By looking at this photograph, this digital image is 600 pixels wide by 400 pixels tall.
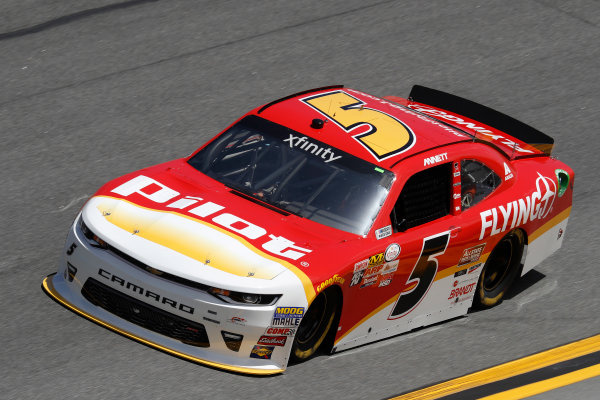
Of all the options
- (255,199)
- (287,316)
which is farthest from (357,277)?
(255,199)

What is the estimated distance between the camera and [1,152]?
10.7 meters

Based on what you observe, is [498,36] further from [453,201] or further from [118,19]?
[453,201]

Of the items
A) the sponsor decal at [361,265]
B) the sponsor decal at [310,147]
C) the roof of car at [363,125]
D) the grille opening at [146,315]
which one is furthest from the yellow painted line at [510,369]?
the sponsor decal at [310,147]

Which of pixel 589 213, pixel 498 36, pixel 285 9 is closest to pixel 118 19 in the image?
pixel 285 9

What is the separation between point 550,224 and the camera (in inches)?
359

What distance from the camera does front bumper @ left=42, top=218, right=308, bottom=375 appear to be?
6922 millimetres

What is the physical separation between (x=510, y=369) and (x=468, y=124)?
281cm

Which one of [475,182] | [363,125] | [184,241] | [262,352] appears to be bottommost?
[262,352]

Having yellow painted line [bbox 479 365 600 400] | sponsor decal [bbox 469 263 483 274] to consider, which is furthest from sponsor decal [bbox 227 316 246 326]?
sponsor decal [bbox 469 263 483 274]

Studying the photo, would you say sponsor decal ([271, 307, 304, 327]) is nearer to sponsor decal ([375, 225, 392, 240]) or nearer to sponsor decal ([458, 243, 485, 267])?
sponsor decal ([375, 225, 392, 240])

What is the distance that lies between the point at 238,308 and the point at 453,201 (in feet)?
7.02

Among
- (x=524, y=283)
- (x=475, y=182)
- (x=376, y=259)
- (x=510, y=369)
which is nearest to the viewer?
(x=376, y=259)

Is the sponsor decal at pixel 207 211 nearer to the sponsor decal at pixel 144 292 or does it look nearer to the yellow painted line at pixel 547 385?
the sponsor decal at pixel 144 292

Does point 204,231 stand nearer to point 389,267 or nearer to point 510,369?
point 389,267
